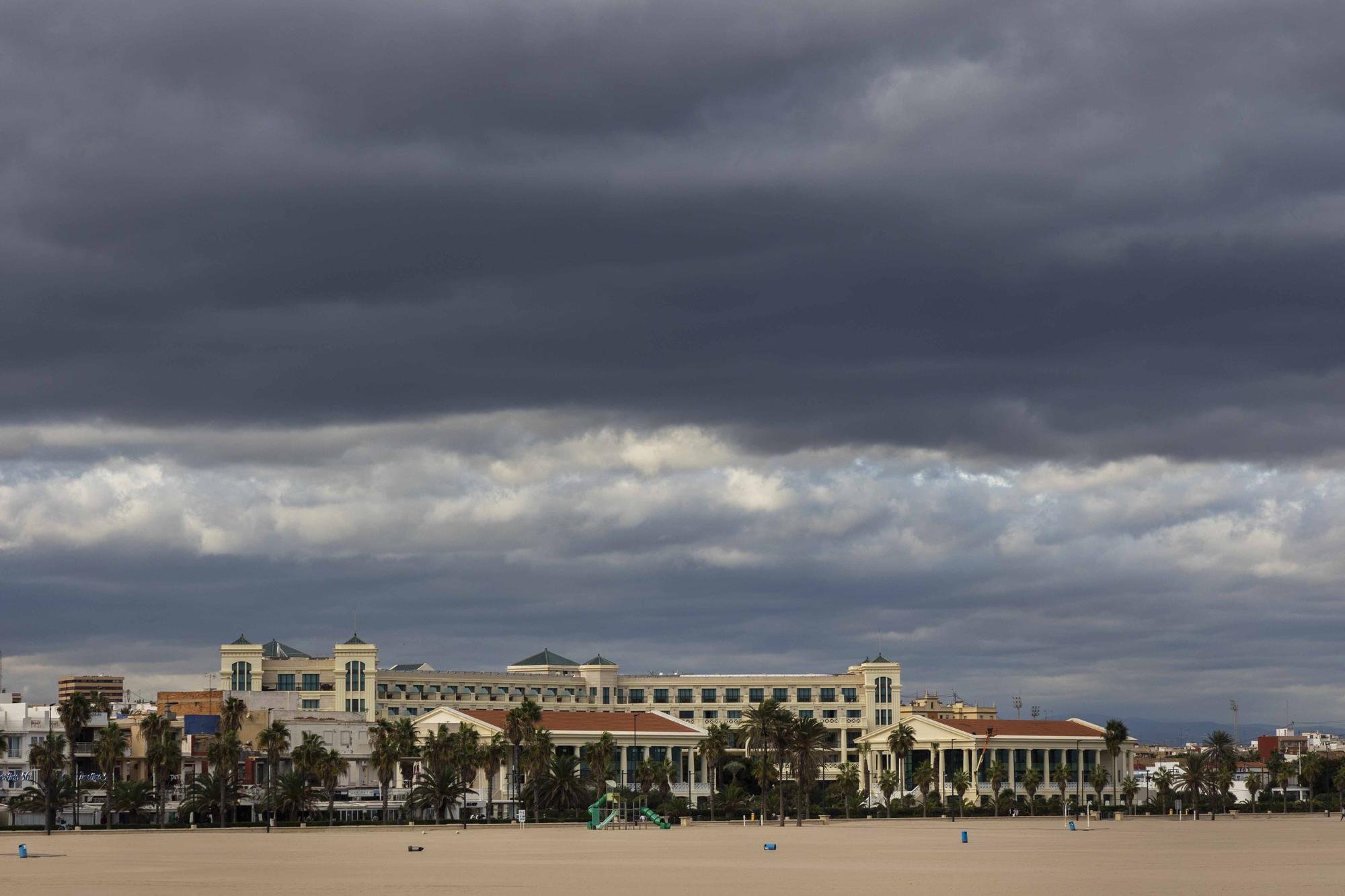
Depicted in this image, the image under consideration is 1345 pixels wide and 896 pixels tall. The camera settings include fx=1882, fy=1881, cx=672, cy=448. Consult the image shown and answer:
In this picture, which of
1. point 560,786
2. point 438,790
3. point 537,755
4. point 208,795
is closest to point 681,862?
point 438,790

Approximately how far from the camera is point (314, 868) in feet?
262

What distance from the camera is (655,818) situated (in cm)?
16412

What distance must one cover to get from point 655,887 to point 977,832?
83202 millimetres

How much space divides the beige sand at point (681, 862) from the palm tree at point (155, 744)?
22490mm

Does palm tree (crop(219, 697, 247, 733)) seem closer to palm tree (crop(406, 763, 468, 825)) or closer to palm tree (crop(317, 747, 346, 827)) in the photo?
Result: palm tree (crop(317, 747, 346, 827))

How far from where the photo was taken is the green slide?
159500 mm


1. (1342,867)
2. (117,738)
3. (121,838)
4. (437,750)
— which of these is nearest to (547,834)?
(121,838)

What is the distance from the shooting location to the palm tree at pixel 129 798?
550 ft

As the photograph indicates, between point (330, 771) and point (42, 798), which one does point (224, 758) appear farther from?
point (42, 798)

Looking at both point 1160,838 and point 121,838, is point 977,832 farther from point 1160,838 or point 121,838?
point 121,838

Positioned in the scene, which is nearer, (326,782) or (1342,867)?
(1342,867)

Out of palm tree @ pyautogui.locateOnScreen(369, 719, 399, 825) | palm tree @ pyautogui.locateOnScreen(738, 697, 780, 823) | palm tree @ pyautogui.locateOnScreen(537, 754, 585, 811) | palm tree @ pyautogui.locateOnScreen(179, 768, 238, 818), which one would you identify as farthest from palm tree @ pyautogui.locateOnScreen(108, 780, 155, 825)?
palm tree @ pyautogui.locateOnScreen(738, 697, 780, 823)

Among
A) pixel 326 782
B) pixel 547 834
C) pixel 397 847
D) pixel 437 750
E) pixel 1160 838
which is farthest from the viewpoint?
pixel 437 750

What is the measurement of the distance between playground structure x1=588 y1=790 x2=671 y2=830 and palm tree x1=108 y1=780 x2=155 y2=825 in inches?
1582
